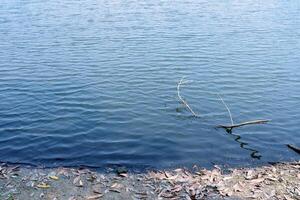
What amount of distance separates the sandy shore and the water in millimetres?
1126

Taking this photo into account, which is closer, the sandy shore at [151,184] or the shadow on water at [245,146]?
the sandy shore at [151,184]

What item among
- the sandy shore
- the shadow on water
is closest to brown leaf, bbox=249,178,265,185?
the sandy shore

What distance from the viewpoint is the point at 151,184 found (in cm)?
1470

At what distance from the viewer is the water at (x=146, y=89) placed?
18297mm

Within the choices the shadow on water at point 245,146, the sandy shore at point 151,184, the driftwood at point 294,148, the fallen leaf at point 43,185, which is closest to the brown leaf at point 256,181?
the sandy shore at point 151,184

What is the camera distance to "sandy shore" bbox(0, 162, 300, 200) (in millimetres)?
13750

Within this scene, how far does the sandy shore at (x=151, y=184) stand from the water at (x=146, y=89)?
44.3 inches

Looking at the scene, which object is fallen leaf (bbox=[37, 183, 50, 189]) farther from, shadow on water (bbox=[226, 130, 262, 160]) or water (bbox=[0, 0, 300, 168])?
shadow on water (bbox=[226, 130, 262, 160])

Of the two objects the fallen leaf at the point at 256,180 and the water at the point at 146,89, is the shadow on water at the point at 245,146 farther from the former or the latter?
the fallen leaf at the point at 256,180

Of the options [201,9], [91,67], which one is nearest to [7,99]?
[91,67]

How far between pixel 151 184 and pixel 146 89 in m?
11.1

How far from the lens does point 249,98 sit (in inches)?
933

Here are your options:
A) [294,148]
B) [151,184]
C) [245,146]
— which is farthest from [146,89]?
[151,184]

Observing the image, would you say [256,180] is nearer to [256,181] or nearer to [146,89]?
[256,181]
